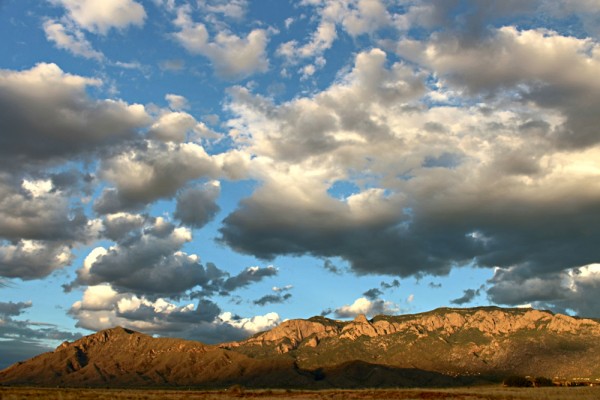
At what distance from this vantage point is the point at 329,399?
110688mm

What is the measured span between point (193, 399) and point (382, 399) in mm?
35223

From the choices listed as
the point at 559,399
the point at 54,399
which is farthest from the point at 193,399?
the point at 559,399

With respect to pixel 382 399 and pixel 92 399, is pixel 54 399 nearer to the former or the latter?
pixel 92 399

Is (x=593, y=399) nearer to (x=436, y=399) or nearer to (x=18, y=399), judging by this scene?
(x=436, y=399)

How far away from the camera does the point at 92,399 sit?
94.8 metres

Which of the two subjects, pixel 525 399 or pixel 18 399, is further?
pixel 525 399

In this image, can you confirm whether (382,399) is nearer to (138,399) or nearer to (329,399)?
(329,399)

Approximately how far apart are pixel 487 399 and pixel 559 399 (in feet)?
36.3

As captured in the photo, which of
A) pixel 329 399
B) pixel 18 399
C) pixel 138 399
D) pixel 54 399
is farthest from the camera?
pixel 329 399

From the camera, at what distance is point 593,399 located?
89875mm

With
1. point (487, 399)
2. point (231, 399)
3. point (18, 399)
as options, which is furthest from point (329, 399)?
point (18, 399)

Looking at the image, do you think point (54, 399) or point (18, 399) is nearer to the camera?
point (18, 399)

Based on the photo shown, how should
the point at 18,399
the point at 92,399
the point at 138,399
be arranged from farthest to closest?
the point at 138,399, the point at 92,399, the point at 18,399

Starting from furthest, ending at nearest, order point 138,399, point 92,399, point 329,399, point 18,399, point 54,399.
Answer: point 329,399, point 138,399, point 92,399, point 54,399, point 18,399
